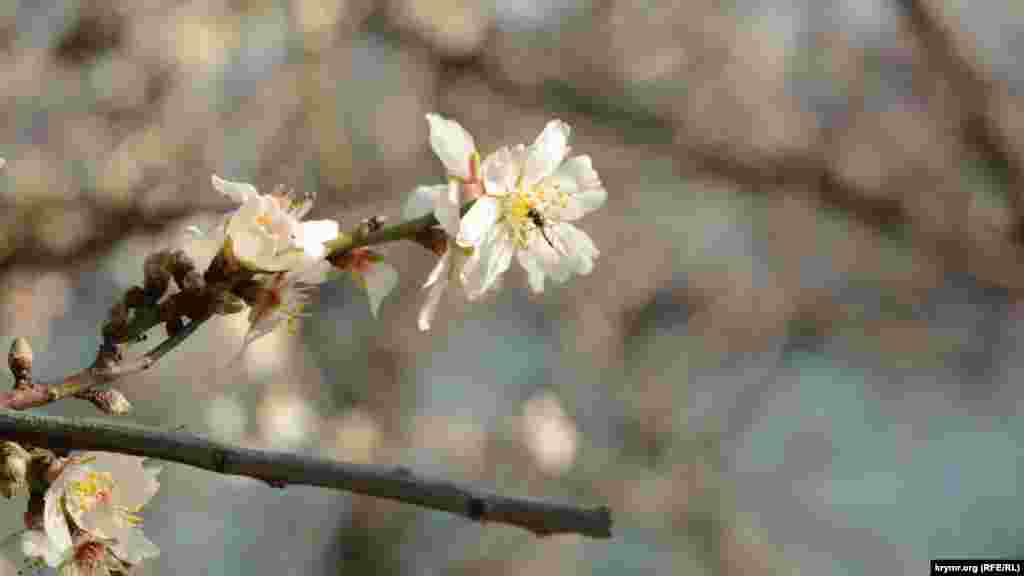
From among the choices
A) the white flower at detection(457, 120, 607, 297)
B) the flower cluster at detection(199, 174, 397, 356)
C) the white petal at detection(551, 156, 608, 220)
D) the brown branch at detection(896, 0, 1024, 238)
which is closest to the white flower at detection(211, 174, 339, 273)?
the flower cluster at detection(199, 174, 397, 356)

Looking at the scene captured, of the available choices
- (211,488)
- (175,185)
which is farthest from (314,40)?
(211,488)

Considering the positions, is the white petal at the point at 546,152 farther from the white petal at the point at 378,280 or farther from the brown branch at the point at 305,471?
the brown branch at the point at 305,471

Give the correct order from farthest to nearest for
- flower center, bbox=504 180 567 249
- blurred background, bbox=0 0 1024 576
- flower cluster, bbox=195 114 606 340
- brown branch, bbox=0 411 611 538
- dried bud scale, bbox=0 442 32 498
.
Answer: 1. blurred background, bbox=0 0 1024 576
2. flower center, bbox=504 180 567 249
3. flower cluster, bbox=195 114 606 340
4. dried bud scale, bbox=0 442 32 498
5. brown branch, bbox=0 411 611 538

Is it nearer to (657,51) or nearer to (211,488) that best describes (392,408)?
(211,488)

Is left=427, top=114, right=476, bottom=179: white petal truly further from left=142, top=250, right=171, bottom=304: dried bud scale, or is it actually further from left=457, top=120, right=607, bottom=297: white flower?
left=142, top=250, right=171, bottom=304: dried bud scale

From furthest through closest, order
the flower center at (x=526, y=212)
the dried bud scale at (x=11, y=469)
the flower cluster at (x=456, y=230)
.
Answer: the flower center at (x=526, y=212) → the flower cluster at (x=456, y=230) → the dried bud scale at (x=11, y=469)

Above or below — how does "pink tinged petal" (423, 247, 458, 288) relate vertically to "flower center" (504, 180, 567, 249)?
below

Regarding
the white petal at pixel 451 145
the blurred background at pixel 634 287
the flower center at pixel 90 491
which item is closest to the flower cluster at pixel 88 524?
the flower center at pixel 90 491
